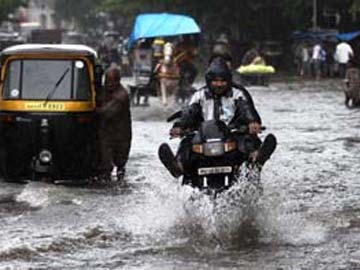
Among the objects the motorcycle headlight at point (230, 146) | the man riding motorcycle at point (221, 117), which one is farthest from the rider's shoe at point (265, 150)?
the motorcycle headlight at point (230, 146)

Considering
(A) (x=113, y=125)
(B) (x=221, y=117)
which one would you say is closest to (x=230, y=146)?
(B) (x=221, y=117)

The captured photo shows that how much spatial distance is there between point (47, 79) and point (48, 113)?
0.58m

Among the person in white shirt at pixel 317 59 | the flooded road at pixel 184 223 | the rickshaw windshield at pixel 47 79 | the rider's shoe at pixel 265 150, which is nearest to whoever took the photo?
the flooded road at pixel 184 223

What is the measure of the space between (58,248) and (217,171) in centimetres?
162

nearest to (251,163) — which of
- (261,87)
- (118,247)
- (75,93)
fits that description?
(118,247)

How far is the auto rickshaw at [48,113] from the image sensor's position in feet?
44.1

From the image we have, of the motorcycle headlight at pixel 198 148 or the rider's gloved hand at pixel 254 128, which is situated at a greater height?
the rider's gloved hand at pixel 254 128

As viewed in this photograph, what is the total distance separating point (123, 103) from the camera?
46.0ft

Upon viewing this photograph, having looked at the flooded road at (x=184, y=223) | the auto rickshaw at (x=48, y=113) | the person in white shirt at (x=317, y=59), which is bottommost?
the person in white shirt at (x=317, y=59)

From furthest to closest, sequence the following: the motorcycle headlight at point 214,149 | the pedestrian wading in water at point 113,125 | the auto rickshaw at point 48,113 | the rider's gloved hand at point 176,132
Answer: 1. the pedestrian wading in water at point 113,125
2. the auto rickshaw at point 48,113
3. the rider's gloved hand at point 176,132
4. the motorcycle headlight at point 214,149

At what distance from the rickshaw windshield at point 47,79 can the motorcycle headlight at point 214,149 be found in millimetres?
4586

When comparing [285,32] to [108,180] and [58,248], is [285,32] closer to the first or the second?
[108,180]

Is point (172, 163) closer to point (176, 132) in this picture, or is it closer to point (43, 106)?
point (176, 132)

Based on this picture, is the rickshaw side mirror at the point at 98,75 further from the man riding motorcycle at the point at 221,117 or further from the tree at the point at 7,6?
the tree at the point at 7,6
